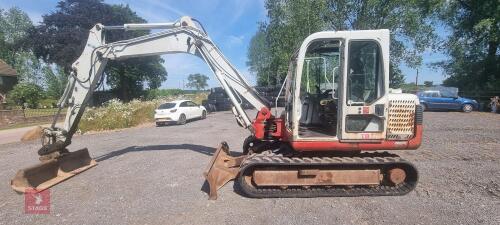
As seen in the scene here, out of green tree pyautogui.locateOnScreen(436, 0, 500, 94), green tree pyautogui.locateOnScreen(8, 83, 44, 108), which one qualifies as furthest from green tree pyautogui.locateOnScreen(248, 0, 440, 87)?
green tree pyautogui.locateOnScreen(8, 83, 44, 108)

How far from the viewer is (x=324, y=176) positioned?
216 inches

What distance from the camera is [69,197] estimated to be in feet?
18.9

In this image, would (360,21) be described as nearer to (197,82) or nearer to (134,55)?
(134,55)

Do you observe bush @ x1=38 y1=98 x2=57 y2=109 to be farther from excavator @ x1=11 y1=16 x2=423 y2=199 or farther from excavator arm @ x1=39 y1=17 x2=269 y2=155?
excavator @ x1=11 y1=16 x2=423 y2=199

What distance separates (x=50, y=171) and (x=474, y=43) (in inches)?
1279

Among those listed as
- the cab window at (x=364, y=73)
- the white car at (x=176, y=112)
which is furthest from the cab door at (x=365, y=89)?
the white car at (x=176, y=112)

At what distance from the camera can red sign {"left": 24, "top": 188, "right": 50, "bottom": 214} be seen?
521 centimetres

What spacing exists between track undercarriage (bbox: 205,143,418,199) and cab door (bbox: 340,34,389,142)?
557 mm

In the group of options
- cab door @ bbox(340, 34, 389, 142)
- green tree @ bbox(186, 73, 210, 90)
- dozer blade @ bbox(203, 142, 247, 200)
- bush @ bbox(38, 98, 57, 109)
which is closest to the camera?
cab door @ bbox(340, 34, 389, 142)

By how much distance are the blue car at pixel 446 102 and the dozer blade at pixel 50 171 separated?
69.8 feet

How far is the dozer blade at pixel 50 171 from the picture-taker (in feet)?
19.4

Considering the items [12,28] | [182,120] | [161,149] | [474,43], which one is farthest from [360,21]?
[12,28]

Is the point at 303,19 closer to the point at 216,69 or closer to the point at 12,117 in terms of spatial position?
the point at 216,69

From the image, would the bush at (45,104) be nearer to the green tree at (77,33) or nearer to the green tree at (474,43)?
the green tree at (77,33)
